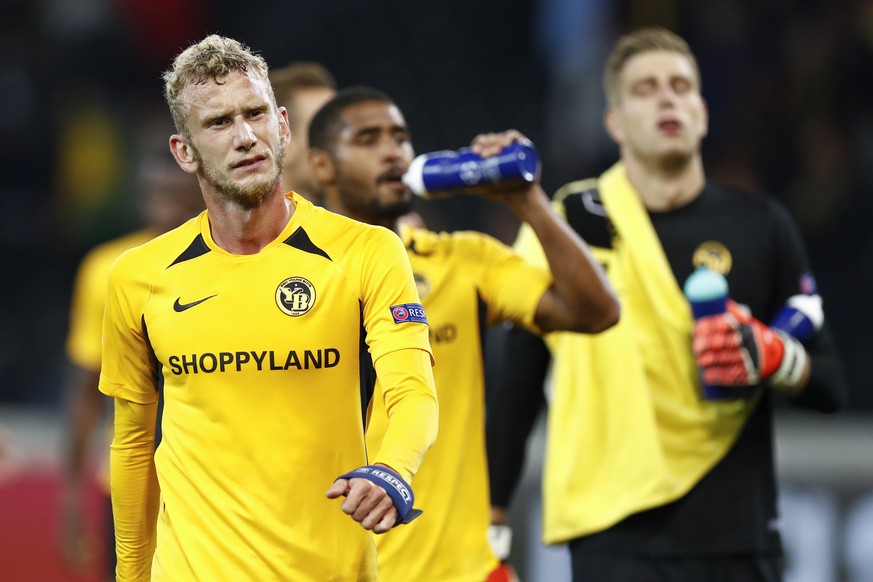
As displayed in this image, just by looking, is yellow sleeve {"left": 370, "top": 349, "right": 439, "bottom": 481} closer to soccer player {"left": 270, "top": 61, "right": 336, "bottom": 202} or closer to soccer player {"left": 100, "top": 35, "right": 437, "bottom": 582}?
soccer player {"left": 100, "top": 35, "right": 437, "bottom": 582}

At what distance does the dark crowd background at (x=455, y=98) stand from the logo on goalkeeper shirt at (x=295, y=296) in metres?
6.94

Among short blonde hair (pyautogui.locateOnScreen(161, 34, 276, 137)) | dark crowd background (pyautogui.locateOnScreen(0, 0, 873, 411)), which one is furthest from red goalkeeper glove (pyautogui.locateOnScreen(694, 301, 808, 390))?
dark crowd background (pyautogui.locateOnScreen(0, 0, 873, 411))

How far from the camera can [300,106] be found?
568 centimetres

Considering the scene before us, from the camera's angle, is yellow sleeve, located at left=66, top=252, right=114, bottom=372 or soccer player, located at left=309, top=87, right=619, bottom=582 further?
yellow sleeve, located at left=66, top=252, right=114, bottom=372

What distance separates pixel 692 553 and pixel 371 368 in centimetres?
200

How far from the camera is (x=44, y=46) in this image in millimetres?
14016

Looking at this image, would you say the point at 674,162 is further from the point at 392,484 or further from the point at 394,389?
the point at 392,484

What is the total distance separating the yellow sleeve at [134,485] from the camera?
3.84m

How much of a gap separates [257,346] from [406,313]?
1.20 ft

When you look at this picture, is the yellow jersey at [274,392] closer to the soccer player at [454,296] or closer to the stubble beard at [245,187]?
the stubble beard at [245,187]

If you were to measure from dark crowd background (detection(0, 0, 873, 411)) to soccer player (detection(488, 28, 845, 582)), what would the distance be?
4.97 metres

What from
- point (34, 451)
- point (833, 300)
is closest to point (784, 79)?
point (833, 300)

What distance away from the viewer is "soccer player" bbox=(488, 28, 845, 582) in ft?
17.1

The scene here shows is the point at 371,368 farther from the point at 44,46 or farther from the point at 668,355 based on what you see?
the point at 44,46
